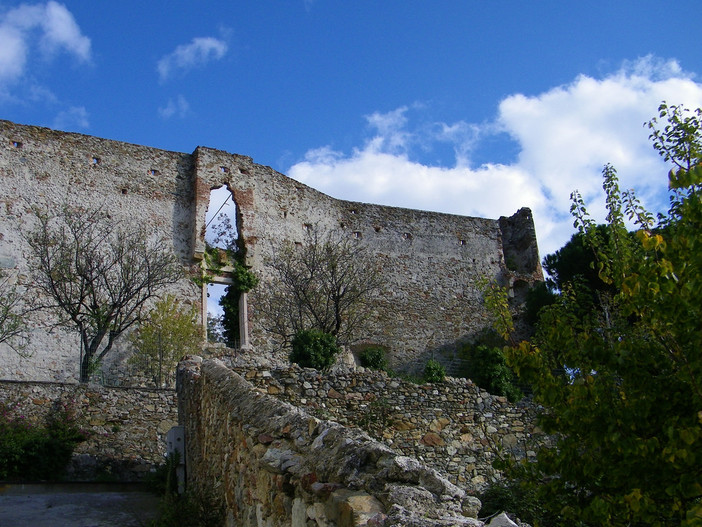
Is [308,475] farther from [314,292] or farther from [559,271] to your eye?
[559,271]

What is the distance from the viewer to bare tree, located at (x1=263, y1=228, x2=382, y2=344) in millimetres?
20625

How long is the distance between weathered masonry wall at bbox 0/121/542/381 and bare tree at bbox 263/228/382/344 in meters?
0.65

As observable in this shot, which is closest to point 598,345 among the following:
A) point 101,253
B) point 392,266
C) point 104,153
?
point 101,253

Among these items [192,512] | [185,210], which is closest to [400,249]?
[185,210]

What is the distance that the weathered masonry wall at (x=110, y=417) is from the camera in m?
12.7

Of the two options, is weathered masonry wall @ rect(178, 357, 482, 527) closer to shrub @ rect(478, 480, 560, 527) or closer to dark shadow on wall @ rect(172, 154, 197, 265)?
shrub @ rect(478, 480, 560, 527)

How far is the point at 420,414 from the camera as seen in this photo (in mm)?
10906

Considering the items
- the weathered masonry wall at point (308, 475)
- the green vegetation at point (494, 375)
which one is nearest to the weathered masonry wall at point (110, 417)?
the weathered masonry wall at point (308, 475)

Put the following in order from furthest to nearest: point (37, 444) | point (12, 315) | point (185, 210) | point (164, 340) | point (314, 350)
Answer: point (185, 210) < point (164, 340) < point (12, 315) < point (314, 350) < point (37, 444)

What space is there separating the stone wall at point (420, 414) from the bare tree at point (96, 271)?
8865mm

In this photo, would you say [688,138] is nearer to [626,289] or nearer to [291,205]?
[626,289]

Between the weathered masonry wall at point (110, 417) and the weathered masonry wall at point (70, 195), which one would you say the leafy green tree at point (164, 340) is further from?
the weathered masonry wall at point (110, 417)

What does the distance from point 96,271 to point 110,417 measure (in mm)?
7482

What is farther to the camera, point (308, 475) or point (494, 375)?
point (494, 375)
